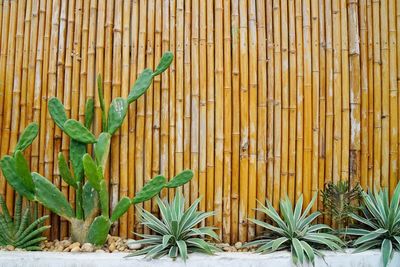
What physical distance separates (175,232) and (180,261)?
23 cm

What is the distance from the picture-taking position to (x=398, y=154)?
4.29 metres

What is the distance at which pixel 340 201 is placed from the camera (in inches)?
157

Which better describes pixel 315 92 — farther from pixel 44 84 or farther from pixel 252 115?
pixel 44 84

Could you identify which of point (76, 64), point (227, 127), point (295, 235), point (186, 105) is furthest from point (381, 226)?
point (76, 64)

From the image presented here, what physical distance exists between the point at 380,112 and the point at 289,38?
1.04 m

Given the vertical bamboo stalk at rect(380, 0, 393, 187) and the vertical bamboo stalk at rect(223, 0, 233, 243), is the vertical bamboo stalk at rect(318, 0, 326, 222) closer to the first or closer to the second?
the vertical bamboo stalk at rect(380, 0, 393, 187)

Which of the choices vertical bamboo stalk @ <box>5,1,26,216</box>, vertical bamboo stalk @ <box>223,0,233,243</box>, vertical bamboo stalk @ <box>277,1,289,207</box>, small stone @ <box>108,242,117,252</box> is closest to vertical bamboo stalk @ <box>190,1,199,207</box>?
vertical bamboo stalk @ <box>223,0,233,243</box>

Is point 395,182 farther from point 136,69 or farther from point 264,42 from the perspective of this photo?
point 136,69

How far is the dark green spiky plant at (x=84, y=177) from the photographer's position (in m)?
3.83

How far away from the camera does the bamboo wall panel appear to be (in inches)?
165

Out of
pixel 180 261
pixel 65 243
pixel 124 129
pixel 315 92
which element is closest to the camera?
pixel 180 261

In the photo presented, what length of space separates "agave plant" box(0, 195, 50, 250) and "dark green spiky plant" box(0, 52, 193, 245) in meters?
0.19

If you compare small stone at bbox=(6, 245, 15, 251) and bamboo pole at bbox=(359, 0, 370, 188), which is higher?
bamboo pole at bbox=(359, 0, 370, 188)

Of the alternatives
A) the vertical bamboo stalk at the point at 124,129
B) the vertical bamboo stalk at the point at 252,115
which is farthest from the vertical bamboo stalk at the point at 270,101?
the vertical bamboo stalk at the point at 124,129
